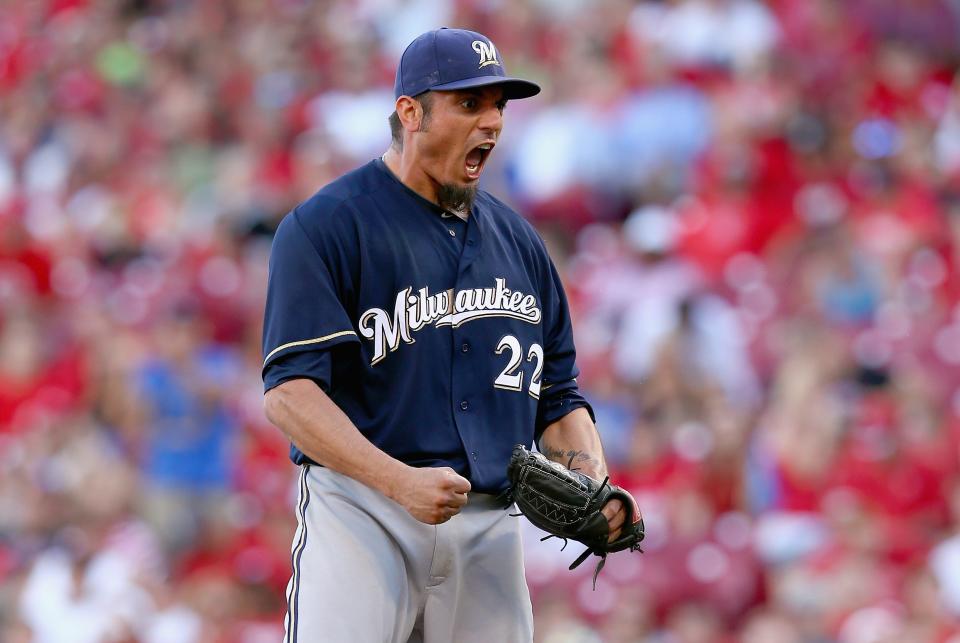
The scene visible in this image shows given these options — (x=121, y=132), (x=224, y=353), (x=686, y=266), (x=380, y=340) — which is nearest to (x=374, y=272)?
(x=380, y=340)

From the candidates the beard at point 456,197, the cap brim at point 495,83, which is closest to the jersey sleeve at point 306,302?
the beard at point 456,197

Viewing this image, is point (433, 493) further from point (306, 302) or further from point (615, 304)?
point (615, 304)

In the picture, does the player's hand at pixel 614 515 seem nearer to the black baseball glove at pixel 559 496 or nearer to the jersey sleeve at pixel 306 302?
the black baseball glove at pixel 559 496

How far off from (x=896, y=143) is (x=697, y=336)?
1.69 meters

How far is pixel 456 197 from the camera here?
147 inches

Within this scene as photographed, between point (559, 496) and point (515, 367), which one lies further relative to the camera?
point (515, 367)

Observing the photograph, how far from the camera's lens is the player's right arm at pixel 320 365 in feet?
11.0

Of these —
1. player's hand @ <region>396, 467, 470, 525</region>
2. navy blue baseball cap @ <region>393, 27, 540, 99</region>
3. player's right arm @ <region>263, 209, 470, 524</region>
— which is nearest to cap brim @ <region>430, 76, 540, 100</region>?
navy blue baseball cap @ <region>393, 27, 540, 99</region>

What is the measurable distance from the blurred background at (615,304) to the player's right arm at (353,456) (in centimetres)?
342

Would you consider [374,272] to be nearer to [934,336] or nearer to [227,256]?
[934,336]

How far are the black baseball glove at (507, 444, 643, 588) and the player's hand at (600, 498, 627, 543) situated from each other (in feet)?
0.04

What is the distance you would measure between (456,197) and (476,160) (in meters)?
0.10

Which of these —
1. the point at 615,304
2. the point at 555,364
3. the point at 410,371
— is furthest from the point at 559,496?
the point at 615,304

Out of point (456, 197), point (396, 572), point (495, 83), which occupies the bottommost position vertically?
point (396, 572)
